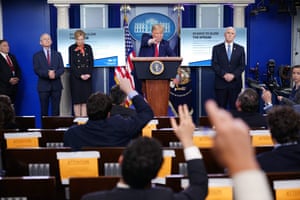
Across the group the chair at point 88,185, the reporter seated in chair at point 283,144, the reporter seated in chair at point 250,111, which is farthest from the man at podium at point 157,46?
the chair at point 88,185

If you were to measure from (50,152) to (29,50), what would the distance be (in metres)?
5.87

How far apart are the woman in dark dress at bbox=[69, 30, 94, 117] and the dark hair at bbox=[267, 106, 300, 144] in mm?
4597

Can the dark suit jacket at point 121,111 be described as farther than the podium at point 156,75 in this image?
No

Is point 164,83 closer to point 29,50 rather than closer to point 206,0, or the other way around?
point 206,0

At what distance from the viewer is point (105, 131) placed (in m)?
3.04

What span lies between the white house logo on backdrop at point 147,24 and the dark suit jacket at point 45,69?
187 cm

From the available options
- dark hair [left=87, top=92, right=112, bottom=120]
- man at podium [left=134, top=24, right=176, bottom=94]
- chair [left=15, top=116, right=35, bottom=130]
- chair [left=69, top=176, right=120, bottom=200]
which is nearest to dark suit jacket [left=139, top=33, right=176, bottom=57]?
man at podium [left=134, top=24, right=176, bottom=94]

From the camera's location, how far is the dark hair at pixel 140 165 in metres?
1.53

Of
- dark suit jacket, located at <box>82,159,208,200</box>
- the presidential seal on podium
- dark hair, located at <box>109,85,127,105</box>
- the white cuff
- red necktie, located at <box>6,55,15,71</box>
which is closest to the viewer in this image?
dark suit jacket, located at <box>82,159,208,200</box>

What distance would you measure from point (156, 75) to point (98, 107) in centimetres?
256

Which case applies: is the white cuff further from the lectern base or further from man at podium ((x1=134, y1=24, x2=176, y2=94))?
man at podium ((x1=134, y1=24, x2=176, y2=94))

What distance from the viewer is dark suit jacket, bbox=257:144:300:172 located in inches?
92.4

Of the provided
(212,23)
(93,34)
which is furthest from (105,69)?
(212,23)

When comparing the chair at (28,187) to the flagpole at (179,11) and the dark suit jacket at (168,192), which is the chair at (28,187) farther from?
the flagpole at (179,11)
